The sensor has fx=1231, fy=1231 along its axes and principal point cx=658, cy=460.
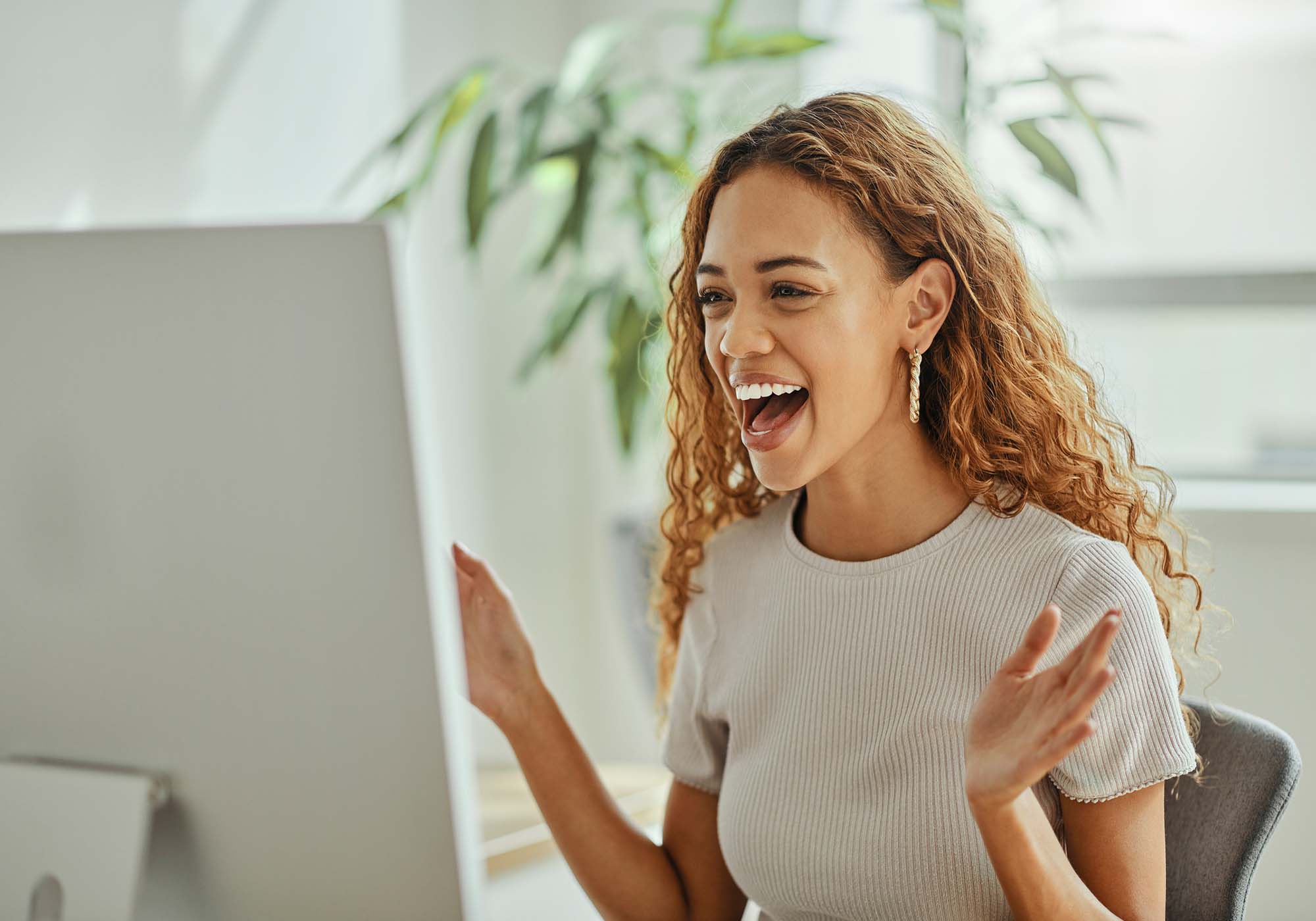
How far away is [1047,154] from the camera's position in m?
1.76

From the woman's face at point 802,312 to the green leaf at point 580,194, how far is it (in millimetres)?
869

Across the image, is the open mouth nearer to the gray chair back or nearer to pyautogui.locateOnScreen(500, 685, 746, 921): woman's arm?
pyautogui.locateOnScreen(500, 685, 746, 921): woman's arm

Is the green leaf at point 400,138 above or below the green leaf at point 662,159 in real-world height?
above

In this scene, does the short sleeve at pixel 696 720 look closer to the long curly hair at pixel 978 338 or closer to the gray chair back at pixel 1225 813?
the long curly hair at pixel 978 338

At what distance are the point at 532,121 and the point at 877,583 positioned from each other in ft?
3.66

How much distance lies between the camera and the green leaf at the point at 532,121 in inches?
77.7

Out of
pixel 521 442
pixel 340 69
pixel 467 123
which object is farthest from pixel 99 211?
pixel 521 442

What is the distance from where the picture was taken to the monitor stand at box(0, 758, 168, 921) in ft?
2.40

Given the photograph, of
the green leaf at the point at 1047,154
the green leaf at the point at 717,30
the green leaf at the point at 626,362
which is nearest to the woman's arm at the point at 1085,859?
the green leaf at the point at 1047,154

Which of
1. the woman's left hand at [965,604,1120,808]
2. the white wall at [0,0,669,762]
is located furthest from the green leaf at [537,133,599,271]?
the woman's left hand at [965,604,1120,808]

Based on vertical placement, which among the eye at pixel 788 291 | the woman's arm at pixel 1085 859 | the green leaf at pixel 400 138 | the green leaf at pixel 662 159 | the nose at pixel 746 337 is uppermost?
the green leaf at pixel 400 138

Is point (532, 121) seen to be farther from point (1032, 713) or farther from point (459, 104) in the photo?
point (1032, 713)

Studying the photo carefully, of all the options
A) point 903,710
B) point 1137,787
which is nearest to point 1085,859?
point 1137,787

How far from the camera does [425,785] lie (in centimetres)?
65
